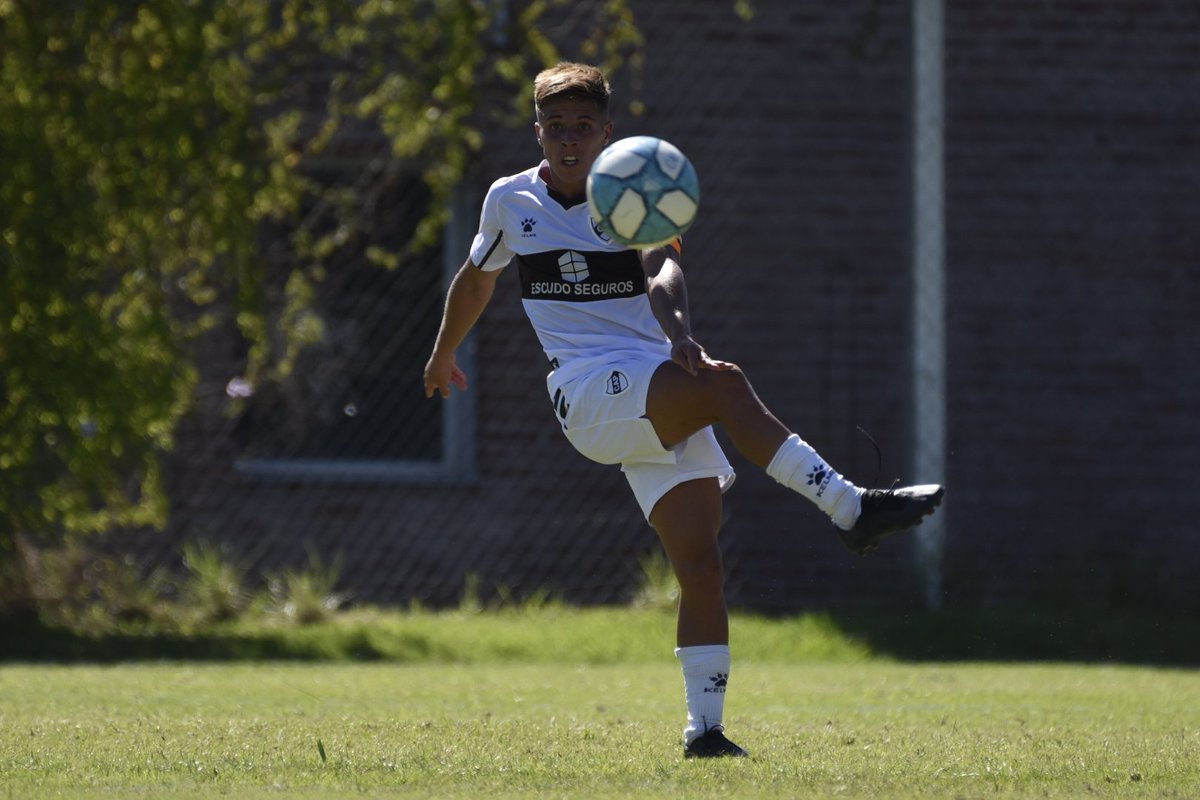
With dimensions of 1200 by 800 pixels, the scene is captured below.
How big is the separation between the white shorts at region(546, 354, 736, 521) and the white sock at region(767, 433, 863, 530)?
1.21 feet

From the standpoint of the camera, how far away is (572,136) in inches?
201

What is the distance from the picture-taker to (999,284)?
11.3 m

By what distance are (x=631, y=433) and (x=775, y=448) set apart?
17.6 inches

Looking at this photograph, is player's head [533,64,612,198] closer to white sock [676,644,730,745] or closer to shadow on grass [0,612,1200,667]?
white sock [676,644,730,745]

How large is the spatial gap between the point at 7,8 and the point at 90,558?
299 cm

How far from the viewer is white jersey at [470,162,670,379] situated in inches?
202

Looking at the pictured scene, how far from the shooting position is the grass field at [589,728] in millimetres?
4109

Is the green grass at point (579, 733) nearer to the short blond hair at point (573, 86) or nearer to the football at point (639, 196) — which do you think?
the football at point (639, 196)

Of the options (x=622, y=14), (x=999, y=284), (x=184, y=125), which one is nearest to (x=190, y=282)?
(x=184, y=125)

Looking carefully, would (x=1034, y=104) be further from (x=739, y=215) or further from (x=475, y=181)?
(x=475, y=181)

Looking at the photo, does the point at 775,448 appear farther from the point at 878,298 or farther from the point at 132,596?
the point at 878,298

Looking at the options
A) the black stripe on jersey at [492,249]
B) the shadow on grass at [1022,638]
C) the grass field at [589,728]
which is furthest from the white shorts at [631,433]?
the shadow on grass at [1022,638]

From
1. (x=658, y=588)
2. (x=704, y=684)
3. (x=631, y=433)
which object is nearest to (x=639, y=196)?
(x=631, y=433)

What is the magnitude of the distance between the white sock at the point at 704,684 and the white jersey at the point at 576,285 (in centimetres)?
88
